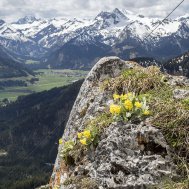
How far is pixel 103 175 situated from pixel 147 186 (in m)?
1.00

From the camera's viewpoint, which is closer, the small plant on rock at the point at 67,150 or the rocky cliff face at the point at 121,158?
the rocky cliff face at the point at 121,158

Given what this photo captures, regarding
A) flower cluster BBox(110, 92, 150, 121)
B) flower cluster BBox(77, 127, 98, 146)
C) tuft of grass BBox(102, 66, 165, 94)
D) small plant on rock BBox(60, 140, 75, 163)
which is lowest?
small plant on rock BBox(60, 140, 75, 163)

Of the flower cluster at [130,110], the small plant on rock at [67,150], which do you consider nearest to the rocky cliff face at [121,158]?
the small plant on rock at [67,150]

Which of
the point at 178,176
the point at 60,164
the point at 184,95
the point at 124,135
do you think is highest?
the point at 184,95

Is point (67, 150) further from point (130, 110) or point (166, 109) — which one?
point (166, 109)

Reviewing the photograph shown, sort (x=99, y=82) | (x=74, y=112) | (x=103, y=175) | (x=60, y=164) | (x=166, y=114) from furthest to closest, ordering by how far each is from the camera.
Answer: (x=99, y=82), (x=74, y=112), (x=60, y=164), (x=166, y=114), (x=103, y=175)

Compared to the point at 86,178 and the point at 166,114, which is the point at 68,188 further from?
the point at 166,114

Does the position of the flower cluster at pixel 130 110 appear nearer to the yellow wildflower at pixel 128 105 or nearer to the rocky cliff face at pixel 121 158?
the yellow wildflower at pixel 128 105

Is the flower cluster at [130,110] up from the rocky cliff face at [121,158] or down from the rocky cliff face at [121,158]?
up

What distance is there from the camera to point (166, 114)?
8.95 metres

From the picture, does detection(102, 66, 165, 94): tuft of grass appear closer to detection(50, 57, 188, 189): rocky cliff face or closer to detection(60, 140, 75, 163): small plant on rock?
detection(50, 57, 188, 189): rocky cliff face

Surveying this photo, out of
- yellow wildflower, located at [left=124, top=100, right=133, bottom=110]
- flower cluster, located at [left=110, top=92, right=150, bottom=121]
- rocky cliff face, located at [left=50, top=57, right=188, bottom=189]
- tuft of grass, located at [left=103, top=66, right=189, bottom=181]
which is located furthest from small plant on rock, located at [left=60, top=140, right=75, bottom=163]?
tuft of grass, located at [left=103, top=66, right=189, bottom=181]

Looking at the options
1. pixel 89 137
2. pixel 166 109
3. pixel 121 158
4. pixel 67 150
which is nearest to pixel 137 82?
pixel 166 109

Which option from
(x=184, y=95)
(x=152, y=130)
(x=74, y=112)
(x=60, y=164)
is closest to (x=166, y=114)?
(x=152, y=130)
